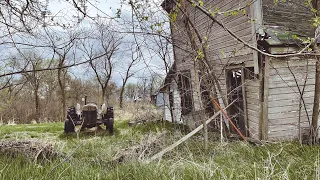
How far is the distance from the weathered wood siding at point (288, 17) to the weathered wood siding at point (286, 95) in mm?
978

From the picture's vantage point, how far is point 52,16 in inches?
140

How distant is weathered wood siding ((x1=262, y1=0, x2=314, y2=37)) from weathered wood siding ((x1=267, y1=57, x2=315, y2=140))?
0.98 m

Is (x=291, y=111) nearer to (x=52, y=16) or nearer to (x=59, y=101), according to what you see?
(x=52, y=16)

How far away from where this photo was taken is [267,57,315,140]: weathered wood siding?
595 cm

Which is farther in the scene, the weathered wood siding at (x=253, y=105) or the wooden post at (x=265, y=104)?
the weathered wood siding at (x=253, y=105)

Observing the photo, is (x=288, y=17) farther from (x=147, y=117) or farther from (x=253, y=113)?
(x=147, y=117)

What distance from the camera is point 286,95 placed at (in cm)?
604

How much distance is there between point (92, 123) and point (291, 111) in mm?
7066

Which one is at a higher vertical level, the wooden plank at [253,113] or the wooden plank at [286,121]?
the wooden plank at [253,113]

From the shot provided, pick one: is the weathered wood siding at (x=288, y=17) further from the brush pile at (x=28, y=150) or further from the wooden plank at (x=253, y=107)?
the brush pile at (x=28, y=150)

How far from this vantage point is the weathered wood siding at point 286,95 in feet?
19.5

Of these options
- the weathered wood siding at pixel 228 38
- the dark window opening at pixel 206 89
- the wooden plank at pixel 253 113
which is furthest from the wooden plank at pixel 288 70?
the dark window opening at pixel 206 89

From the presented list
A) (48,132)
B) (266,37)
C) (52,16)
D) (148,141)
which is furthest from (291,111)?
(48,132)

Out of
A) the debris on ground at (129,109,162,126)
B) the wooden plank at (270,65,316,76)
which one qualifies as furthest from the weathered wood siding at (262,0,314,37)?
the debris on ground at (129,109,162,126)
